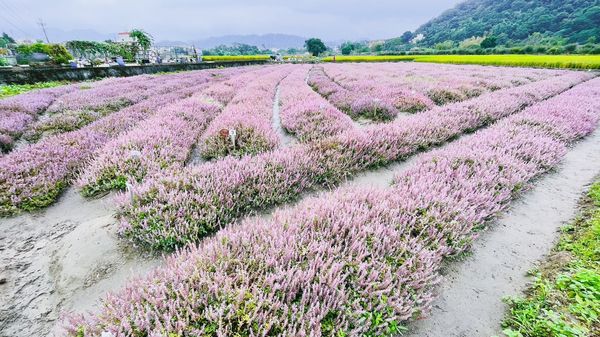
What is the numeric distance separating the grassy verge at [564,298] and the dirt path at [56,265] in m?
3.07

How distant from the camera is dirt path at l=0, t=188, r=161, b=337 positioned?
2303 millimetres

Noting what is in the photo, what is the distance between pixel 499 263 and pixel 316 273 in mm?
2247

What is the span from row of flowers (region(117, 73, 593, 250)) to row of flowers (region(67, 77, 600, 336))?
25.2 inches

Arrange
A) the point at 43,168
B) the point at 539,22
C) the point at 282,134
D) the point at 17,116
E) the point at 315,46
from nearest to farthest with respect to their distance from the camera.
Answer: the point at 43,168 < the point at 282,134 < the point at 17,116 < the point at 539,22 < the point at 315,46

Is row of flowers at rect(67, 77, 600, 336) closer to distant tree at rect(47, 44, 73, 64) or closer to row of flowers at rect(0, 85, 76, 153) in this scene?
row of flowers at rect(0, 85, 76, 153)

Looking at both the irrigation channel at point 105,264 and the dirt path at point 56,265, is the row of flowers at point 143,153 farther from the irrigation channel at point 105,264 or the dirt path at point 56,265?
the dirt path at point 56,265

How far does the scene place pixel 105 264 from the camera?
276 centimetres

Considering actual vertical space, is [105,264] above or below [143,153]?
below

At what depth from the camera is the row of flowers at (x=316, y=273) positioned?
1.70 meters

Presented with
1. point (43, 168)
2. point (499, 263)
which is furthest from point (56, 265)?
point (499, 263)

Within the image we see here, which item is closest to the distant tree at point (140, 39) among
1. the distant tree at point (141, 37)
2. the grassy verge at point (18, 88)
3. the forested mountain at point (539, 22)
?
the distant tree at point (141, 37)

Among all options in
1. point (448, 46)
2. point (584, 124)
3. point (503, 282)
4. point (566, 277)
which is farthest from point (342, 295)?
point (448, 46)

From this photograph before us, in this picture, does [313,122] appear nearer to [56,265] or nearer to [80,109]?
[56,265]

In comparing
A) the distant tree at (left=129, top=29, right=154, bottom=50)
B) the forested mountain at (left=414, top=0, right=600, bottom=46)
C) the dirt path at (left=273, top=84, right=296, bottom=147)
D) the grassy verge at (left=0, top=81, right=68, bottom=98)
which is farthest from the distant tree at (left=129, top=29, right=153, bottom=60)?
the forested mountain at (left=414, top=0, right=600, bottom=46)
